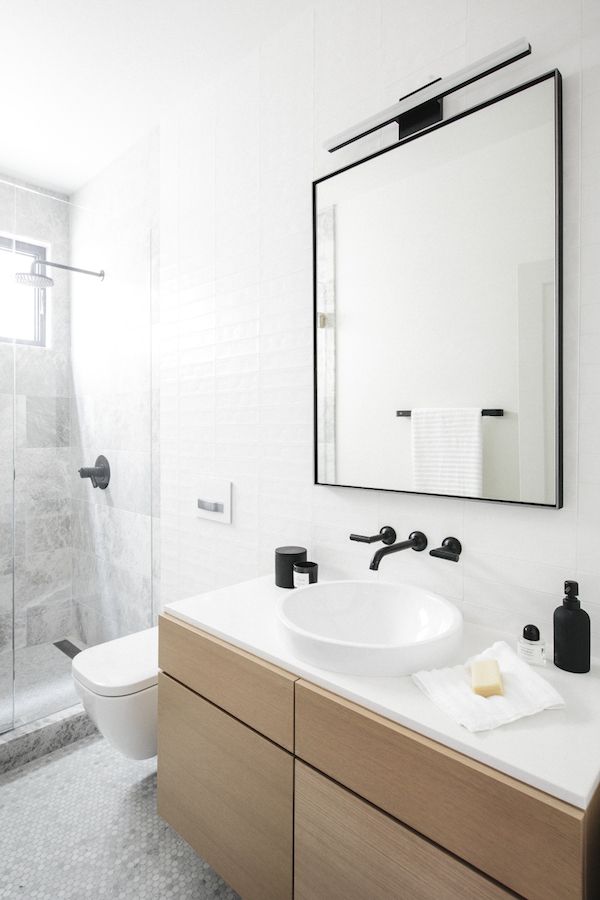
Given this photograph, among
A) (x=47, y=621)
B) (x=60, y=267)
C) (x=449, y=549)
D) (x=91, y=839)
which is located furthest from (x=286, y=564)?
(x=60, y=267)

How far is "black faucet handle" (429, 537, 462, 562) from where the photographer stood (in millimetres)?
1179

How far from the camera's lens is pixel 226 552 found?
191cm

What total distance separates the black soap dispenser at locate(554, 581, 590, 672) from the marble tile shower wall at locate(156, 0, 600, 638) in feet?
0.32

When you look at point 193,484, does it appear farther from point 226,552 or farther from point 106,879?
point 106,879

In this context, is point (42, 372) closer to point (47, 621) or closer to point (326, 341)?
point (47, 621)

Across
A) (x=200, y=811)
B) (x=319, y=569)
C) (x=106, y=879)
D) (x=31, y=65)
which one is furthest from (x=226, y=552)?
(x=31, y=65)

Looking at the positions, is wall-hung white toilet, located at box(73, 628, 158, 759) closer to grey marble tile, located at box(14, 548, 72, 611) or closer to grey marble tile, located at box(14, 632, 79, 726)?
grey marble tile, located at box(14, 632, 79, 726)

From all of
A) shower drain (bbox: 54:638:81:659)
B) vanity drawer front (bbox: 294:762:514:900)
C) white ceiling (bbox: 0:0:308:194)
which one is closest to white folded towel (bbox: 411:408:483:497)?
vanity drawer front (bbox: 294:762:514:900)

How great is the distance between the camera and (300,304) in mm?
1626

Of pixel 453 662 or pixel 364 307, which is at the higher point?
pixel 364 307

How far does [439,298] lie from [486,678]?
34.8 inches

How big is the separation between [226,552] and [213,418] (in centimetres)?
52

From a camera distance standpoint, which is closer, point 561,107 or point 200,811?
point 561,107

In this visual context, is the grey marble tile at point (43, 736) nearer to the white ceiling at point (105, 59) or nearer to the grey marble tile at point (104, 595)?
the grey marble tile at point (104, 595)
